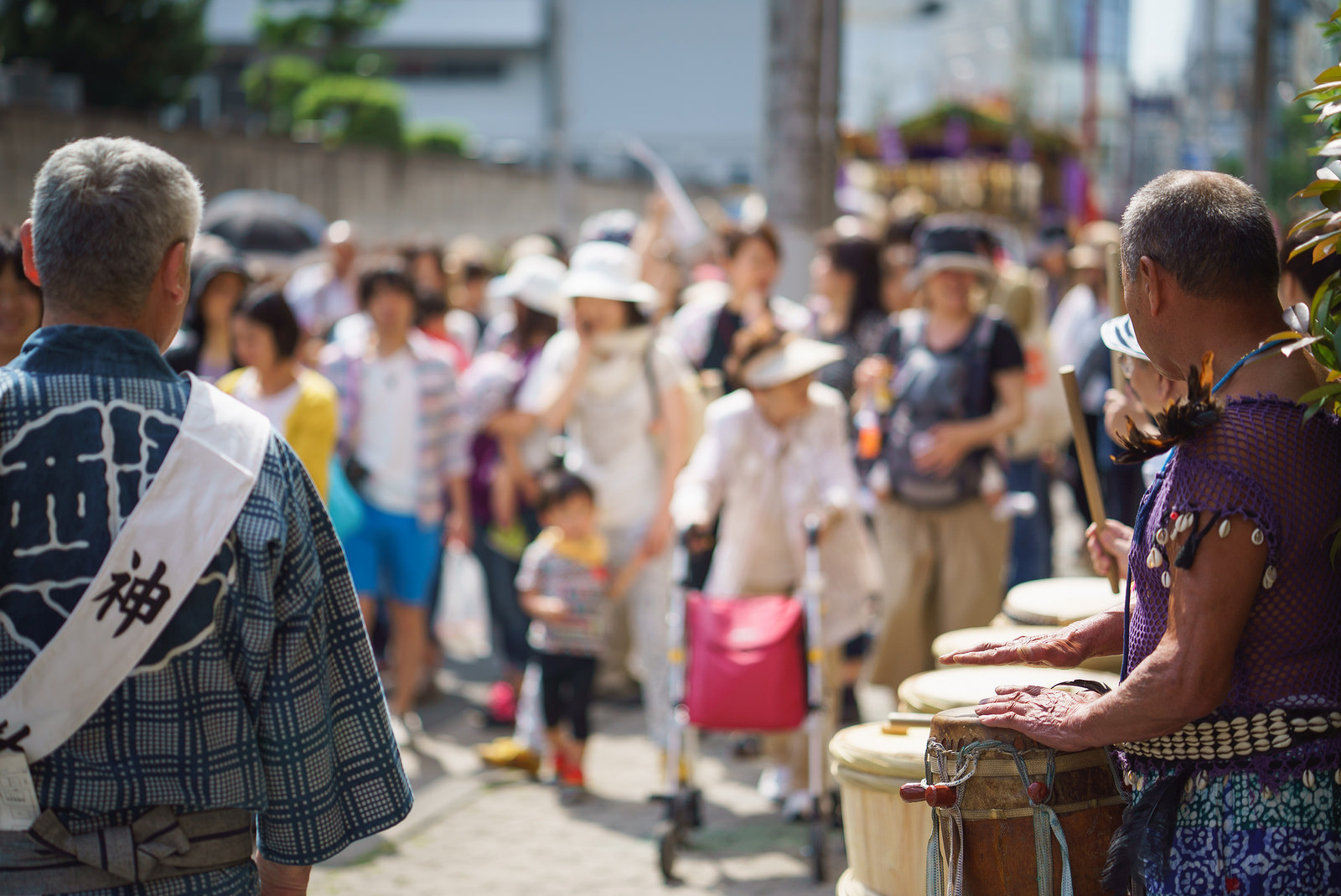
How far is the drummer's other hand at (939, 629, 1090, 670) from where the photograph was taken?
293 centimetres

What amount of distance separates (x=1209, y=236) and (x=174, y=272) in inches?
68.3

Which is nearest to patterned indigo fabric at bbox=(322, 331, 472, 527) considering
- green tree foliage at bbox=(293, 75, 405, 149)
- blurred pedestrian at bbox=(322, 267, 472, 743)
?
blurred pedestrian at bbox=(322, 267, 472, 743)

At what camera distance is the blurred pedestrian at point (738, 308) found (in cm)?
780

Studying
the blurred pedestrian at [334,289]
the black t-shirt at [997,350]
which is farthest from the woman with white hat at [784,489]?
the blurred pedestrian at [334,289]

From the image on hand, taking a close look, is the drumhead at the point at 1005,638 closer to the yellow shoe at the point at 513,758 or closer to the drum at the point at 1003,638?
the drum at the point at 1003,638

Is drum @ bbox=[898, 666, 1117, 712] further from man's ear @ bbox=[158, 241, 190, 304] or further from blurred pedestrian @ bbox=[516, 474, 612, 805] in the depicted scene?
blurred pedestrian @ bbox=[516, 474, 612, 805]

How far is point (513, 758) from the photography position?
6605mm

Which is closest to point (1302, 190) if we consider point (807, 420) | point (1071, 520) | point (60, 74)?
point (807, 420)

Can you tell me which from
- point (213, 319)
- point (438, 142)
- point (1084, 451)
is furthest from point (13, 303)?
point (438, 142)

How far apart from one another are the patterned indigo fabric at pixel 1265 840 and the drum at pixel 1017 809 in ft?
0.99

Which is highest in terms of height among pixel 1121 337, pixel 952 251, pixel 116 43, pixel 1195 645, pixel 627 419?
pixel 116 43

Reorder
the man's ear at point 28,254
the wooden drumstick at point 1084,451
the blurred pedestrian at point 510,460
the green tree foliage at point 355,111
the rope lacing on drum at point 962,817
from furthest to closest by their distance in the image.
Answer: the green tree foliage at point 355,111 → the blurred pedestrian at point 510,460 → the wooden drumstick at point 1084,451 → the rope lacing on drum at point 962,817 → the man's ear at point 28,254

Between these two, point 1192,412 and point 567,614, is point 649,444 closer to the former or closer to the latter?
point 567,614

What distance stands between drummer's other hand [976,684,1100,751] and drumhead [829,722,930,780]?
477 mm
